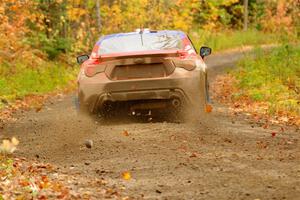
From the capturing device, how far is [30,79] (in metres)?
19.7

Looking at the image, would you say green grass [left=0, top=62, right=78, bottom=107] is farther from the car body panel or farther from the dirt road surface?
the car body panel

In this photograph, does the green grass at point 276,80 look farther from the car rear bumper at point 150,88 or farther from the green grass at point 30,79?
the green grass at point 30,79

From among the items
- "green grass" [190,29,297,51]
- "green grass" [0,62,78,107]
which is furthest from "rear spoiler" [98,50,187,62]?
"green grass" [190,29,297,51]

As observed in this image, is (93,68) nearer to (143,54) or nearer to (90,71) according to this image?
(90,71)

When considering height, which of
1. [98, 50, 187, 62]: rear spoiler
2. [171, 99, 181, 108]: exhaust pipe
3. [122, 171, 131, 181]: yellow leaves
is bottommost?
[171, 99, 181, 108]: exhaust pipe

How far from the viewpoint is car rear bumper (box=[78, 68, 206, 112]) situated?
991 centimetres

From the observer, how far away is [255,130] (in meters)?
9.95

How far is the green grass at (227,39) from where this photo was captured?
3729 cm

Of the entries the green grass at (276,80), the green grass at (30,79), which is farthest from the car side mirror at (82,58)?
the green grass at (30,79)

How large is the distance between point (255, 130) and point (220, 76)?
13159 millimetres

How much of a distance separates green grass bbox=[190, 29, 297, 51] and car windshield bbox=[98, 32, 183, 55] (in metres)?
24.6

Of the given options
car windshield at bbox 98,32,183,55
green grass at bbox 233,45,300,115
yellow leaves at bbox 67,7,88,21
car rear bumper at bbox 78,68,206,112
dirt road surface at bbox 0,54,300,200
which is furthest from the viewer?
yellow leaves at bbox 67,7,88,21

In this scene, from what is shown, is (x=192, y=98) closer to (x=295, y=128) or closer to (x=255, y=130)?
(x=255, y=130)

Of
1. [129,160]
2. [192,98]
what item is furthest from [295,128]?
[129,160]
